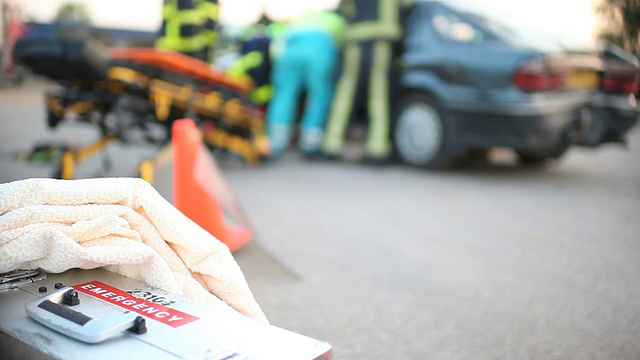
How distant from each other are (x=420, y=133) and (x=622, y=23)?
635 cm

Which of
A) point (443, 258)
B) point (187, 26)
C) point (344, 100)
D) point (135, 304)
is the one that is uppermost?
point (187, 26)

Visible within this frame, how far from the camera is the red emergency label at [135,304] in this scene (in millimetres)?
1136

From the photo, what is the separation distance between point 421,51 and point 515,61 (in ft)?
3.63

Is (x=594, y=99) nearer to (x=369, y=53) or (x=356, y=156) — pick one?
(x=369, y=53)

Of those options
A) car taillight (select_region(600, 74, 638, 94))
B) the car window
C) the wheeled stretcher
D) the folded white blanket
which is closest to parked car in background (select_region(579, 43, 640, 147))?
car taillight (select_region(600, 74, 638, 94))

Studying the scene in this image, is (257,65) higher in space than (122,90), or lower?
higher

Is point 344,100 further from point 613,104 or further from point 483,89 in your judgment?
point 613,104

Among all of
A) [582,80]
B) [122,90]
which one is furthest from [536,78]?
[122,90]

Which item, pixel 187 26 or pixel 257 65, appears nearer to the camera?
pixel 187 26

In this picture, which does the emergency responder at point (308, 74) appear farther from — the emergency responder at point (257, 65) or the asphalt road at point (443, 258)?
the asphalt road at point (443, 258)

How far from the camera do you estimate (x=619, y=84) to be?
638cm

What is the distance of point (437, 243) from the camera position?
404 cm

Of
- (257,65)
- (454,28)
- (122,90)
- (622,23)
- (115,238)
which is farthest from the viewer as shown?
(622,23)

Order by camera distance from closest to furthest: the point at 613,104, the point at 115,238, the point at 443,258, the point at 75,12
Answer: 1. the point at 115,238
2. the point at 443,258
3. the point at 613,104
4. the point at 75,12
